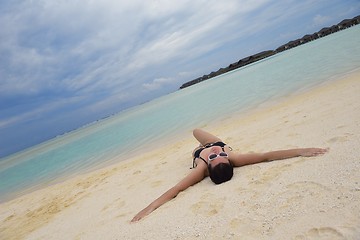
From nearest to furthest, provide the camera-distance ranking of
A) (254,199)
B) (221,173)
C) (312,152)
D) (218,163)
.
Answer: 1. (254,199)
2. (312,152)
3. (221,173)
4. (218,163)

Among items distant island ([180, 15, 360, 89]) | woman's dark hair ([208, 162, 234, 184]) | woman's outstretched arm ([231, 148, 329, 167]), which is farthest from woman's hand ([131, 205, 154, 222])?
distant island ([180, 15, 360, 89])

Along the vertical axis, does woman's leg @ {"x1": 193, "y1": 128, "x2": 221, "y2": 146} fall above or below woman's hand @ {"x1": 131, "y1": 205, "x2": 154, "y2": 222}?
above

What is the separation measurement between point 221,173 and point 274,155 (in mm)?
864

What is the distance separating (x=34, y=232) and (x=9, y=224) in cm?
213

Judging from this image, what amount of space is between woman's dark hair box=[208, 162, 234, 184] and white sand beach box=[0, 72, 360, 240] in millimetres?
91

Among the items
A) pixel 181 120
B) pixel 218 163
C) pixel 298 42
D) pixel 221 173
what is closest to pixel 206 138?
pixel 218 163

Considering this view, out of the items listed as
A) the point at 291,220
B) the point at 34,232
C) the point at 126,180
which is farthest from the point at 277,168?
the point at 34,232

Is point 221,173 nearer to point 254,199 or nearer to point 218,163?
point 218,163

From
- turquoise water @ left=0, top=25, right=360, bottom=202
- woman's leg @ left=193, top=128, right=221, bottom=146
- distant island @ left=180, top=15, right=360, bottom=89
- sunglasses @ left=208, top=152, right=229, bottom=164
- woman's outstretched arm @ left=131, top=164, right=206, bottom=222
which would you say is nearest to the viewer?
woman's outstretched arm @ left=131, top=164, right=206, bottom=222

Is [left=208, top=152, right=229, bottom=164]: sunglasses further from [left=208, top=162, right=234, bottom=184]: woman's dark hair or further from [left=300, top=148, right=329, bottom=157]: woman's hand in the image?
[left=300, top=148, right=329, bottom=157]: woman's hand

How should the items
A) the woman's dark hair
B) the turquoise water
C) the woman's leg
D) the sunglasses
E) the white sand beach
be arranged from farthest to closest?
the turquoise water < the woman's leg < the sunglasses < the woman's dark hair < the white sand beach

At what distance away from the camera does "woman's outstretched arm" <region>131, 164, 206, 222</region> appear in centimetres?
398

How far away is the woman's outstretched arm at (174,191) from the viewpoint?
398cm

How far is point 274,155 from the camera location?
4227mm
